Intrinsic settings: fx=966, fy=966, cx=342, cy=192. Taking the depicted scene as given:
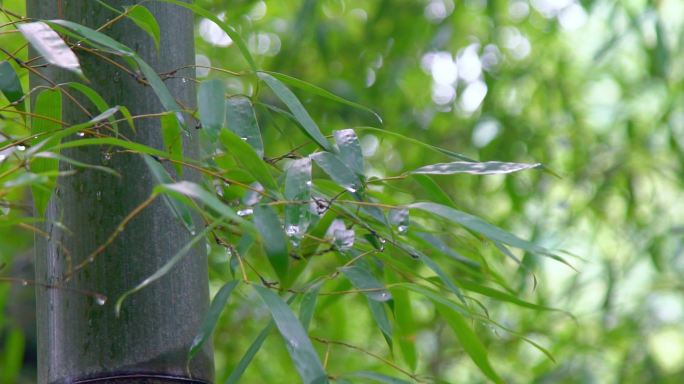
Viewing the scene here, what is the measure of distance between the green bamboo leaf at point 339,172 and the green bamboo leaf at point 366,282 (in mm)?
53

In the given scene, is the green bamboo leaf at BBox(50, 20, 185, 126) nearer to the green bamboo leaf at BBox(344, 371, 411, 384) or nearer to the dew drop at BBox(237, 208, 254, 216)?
the dew drop at BBox(237, 208, 254, 216)

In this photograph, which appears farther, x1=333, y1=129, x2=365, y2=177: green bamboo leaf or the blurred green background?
the blurred green background

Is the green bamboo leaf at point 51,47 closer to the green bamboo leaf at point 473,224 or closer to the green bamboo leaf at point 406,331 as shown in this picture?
the green bamboo leaf at point 473,224

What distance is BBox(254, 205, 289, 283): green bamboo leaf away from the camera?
47 cm

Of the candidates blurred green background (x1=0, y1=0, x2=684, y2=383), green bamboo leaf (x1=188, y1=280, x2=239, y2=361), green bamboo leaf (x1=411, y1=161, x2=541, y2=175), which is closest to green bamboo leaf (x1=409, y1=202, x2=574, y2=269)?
green bamboo leaf (x1=411, y1=161, x2=541, y2=175)

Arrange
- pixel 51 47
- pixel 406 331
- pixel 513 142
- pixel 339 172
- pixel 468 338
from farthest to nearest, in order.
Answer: pixel 513 142 → pixel 406 331 → pixel 468 338 → pixel 339 172 → pixel 51 47

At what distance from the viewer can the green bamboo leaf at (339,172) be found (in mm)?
523

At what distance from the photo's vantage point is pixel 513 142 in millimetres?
1616

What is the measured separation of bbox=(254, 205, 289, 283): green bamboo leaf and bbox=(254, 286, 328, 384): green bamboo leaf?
0.08ft

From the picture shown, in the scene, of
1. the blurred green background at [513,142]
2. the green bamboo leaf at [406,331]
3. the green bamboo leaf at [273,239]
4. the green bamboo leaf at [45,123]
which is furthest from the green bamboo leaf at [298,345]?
the blurred green background at [513,142]

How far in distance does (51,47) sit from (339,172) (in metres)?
0.17

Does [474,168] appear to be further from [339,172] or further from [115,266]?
[115,266]

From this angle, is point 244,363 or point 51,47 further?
point 244,363

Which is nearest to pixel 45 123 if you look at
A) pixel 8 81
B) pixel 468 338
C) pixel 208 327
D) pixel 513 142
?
pixel 8 81
